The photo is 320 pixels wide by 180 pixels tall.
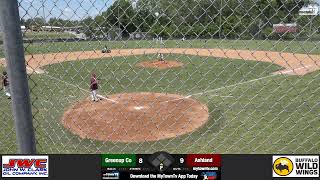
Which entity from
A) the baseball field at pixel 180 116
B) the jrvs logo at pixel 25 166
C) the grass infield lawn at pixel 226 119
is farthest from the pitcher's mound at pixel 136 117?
the jrvs logo at pixel 25 166

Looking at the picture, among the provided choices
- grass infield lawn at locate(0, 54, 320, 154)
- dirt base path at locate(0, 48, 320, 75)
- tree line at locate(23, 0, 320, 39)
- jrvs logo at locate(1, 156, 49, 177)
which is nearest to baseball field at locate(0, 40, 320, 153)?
grass infield lawn at locate(0, 54, 320, 154)

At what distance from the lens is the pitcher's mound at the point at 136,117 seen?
8664 mm

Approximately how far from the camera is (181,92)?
43.9ft

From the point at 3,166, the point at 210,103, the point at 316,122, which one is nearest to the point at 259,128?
the point at 316,122

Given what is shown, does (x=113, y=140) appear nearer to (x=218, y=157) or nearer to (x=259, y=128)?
(x=259, y=128)

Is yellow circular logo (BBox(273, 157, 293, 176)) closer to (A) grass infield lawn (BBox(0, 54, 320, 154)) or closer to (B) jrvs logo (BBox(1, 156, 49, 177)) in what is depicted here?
(B) jrvs logo (BBox(1, 156, 49, 177))

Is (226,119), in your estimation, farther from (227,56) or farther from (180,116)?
(227,56)

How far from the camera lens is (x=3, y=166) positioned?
246 centimetres

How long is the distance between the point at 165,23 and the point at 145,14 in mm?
219

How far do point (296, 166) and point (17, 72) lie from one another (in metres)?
2.02
